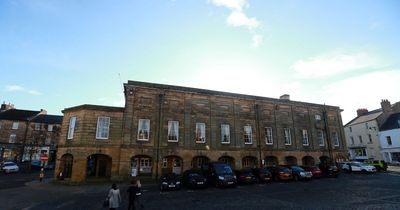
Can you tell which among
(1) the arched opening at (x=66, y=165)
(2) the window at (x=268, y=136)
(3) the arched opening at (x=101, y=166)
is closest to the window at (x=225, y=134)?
(2) the window at (x=268, y=136)

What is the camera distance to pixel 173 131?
86.1ft

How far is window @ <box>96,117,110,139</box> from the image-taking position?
936 inches

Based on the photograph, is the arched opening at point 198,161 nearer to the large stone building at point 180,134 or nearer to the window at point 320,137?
the large stone building at point 180,134

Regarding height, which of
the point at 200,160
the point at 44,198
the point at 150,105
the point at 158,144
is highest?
the point at 150,105

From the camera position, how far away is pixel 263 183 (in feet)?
71.8

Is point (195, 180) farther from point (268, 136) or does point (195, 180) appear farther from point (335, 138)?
point (335, 138)

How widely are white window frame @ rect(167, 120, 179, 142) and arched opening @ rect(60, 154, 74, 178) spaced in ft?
34.9

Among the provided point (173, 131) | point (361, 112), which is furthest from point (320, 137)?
point (361, 112)

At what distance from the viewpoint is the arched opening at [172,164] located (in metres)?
25.6

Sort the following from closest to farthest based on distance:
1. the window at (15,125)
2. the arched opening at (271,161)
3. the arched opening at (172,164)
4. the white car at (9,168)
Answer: the arched opening at (172,164) < the arched opening at (271,161) < the white car at (9,168) < the window at (15,125)

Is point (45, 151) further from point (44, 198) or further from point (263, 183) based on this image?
point (263, 183)

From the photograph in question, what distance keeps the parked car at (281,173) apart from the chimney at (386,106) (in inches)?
1539

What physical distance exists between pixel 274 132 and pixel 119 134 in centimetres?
2077

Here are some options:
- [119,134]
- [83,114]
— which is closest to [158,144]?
[119,134]
